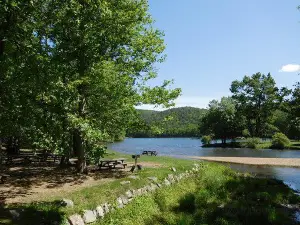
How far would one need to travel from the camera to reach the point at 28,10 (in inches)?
509

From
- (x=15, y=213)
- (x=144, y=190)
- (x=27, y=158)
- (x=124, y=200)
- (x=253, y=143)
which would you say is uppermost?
(x=253, y=143)

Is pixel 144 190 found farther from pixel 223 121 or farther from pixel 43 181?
pixel 223 121

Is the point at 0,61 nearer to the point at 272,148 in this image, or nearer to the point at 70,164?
the point at 70,164

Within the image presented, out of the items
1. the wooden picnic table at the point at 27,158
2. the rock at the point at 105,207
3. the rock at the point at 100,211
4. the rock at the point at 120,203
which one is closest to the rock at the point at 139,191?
the rock at the point at 120,203

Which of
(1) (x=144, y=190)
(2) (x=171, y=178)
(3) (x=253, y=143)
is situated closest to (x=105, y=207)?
(1) (x=144, y=190)

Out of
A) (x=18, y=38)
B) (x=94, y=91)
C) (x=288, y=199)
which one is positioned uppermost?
(x=18, y=38)

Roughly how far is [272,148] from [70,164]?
62222 millimetres

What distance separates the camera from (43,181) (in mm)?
17312

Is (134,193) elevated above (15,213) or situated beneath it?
situated beneath

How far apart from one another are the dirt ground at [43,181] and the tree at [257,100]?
7908 centimetres

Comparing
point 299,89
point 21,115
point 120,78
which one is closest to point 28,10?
point 21,115

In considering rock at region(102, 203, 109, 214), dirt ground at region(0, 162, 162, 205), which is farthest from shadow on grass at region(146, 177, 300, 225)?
dirt ground at region(0, 162, 162, 205)

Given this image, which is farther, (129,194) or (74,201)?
(129,194)

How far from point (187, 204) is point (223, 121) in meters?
78.0
